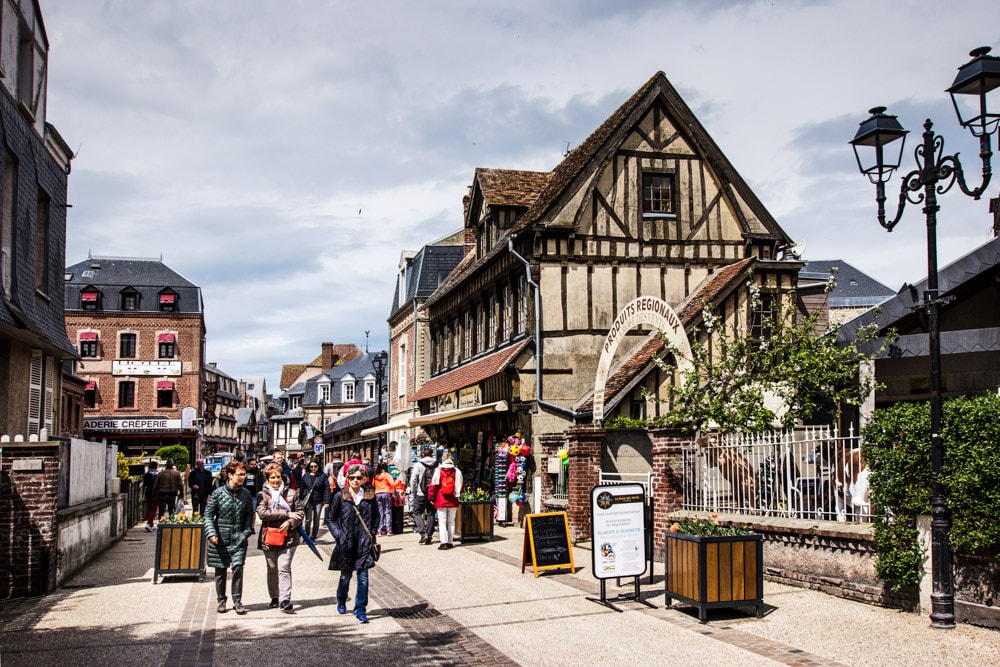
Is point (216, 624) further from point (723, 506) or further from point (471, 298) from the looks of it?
point (471, 298)

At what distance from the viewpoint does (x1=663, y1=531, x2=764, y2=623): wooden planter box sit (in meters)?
9.50

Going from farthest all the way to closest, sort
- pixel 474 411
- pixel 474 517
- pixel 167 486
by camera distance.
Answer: pixel 474 411, pixel 167 486, pixel 474 517

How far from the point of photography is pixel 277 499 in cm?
1073

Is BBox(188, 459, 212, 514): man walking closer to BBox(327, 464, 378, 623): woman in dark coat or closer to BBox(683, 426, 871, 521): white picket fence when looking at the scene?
BBox(683, 426, 871, 521): white picket fence

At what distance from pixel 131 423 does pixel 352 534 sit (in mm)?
50504

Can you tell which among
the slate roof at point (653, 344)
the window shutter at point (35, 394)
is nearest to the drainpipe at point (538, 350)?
the slate roof at point (653, 344)

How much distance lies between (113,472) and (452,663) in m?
13.9

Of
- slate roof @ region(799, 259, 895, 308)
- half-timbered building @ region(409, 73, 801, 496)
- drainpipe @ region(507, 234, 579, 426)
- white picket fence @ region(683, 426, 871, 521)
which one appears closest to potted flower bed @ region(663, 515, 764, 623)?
white picket fence @ region(683, 426, 871, 521)

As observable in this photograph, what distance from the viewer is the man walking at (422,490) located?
18078 millimetres

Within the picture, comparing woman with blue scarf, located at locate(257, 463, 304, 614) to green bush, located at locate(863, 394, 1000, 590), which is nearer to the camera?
green bush, located at locate(863, 394, 1000, 590)

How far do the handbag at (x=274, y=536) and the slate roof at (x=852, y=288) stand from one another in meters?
32.6

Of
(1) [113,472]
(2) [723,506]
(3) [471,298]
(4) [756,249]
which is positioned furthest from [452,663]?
(3) [471,298]

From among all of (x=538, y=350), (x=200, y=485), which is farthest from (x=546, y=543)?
(x=200, y=485)

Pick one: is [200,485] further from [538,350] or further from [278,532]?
[278,532]
